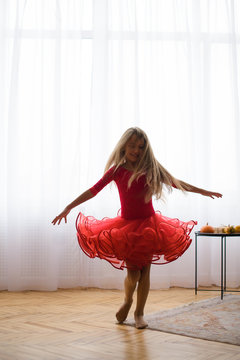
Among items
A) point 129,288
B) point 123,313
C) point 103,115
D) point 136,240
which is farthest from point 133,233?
point 103,115

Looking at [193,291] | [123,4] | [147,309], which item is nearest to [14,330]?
[147,309]

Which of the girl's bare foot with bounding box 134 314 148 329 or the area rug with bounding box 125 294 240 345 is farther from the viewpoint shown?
the girl's bare foot with bounding box 134 314 148 329

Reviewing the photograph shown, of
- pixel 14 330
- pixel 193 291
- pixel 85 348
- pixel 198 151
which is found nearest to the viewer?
pixel 85 348

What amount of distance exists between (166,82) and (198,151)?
2.29 feet

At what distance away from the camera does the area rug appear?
8.97 feet

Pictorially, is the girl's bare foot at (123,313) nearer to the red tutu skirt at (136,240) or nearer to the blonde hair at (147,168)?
the red tutu skirt at (136,240)

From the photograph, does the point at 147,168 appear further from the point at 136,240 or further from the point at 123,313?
the point at 123,313

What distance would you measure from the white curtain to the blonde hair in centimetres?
146

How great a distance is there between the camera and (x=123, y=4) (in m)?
4.69

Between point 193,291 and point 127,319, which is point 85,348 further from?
point 193,291

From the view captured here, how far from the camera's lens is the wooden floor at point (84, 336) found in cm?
239

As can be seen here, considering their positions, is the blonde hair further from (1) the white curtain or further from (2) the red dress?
(1) the white curtain

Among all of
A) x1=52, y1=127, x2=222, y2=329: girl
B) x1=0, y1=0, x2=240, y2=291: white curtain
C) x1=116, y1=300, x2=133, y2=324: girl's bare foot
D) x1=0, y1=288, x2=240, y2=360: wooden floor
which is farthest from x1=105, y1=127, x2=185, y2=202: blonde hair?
x1=0, y1=0, x2=240, y2=291: white curtain

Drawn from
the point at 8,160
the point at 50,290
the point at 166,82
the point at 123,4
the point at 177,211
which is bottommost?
the point at 50,290
